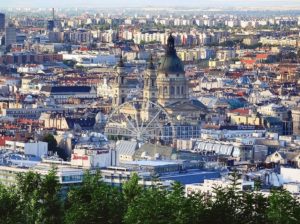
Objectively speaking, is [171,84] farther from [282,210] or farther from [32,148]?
[282,210]

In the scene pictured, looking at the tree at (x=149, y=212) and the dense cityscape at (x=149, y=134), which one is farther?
the dense cityscape at (x=149, y=134)

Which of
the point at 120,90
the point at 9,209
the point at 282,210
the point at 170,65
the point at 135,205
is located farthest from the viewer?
the point at 120,90

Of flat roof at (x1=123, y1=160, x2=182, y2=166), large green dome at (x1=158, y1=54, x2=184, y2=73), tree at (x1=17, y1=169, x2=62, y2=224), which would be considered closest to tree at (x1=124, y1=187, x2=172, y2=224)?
tree at (x1=17, y1=169, x2=62, y2=224)

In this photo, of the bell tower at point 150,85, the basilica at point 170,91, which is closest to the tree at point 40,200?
the basilica at point 170,91

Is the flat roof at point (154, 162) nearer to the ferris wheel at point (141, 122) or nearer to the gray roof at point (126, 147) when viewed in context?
the gray roof at point (126, 147)

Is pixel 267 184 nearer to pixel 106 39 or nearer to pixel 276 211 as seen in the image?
pixel 276 211

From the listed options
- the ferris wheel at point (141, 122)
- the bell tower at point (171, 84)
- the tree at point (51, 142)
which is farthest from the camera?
the bell tower at point (171, 84)

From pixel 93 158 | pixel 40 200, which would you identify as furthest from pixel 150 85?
pixel 40 200
